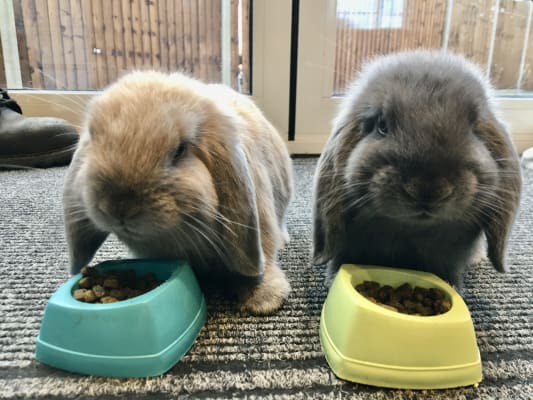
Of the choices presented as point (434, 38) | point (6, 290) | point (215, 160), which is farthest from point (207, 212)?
point (434, 38)

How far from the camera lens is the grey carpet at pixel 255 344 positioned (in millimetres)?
794

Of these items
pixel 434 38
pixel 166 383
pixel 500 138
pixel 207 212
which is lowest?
pixel 166 383

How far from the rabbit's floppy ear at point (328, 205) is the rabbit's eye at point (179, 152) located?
29cm

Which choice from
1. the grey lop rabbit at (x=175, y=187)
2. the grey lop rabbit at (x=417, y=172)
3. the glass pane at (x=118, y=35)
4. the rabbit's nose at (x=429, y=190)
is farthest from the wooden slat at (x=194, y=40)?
the rabbit's nose at (x=429, y=190)

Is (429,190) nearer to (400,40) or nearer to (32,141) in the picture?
(400,40)

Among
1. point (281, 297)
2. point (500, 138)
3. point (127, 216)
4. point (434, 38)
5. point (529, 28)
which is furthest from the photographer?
point (529, 28)

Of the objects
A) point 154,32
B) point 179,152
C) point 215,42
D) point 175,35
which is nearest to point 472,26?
point 215,42

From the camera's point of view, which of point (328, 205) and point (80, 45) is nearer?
point (328, 205)

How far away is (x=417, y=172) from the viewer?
79cm

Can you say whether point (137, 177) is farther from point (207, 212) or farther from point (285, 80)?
point (285, 80)

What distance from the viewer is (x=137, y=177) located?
79cm

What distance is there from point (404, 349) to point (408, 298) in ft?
0.49

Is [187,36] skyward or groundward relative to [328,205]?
skyward

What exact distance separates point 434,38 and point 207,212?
78.0 inches
